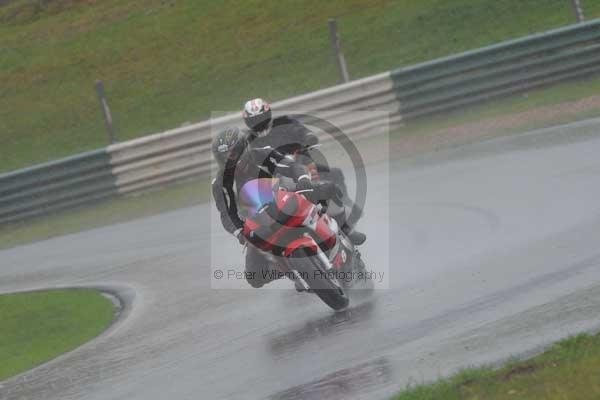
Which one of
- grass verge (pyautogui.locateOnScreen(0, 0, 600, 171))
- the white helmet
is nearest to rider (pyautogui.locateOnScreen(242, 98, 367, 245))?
the white helmet

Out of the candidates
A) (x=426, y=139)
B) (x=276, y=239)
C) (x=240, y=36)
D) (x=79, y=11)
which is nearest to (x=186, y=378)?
(x=276, y=239)

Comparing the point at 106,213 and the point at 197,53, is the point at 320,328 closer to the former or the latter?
the point at 106,213

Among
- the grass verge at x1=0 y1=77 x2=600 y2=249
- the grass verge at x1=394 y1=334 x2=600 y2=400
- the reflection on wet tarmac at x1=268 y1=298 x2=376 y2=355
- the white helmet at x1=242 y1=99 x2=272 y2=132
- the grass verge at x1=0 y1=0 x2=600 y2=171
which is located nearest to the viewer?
the grass verge at x1=394 y1=334 x2=600 y2=400

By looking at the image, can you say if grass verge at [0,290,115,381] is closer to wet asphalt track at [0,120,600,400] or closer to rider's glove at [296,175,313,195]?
wet asphalt track at [0,120,600,400]

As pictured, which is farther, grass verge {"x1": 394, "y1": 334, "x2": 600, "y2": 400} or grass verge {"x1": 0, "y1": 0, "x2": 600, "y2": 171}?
grass verge {"x1": 0, "y1": 0, "x2": 600, "y2": 171}

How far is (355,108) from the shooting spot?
17719 mm

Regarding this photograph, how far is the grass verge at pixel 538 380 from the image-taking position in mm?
5797

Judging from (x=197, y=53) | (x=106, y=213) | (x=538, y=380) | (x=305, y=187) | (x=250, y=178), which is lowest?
(x=538, y=380)

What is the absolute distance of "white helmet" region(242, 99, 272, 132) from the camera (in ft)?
29.6

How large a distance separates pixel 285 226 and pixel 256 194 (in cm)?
42

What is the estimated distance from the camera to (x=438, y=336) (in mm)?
7465

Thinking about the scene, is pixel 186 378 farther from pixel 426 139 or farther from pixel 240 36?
pixel 240 36

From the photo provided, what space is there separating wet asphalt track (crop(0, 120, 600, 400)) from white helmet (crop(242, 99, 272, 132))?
1.65m

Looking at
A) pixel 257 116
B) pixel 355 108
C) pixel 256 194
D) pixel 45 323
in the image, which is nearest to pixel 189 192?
pixel 355 108
